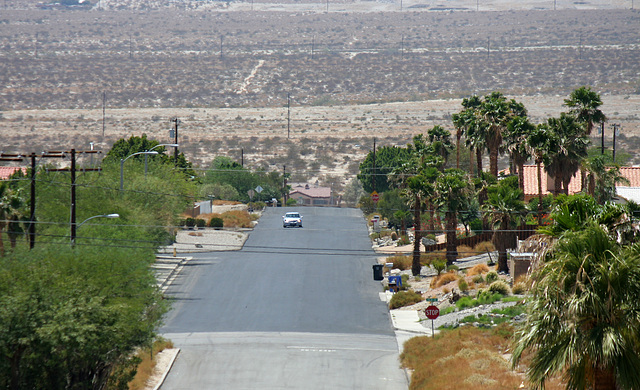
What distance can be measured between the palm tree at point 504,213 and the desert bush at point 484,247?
8155mm

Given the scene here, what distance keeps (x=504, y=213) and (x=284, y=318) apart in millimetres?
14960

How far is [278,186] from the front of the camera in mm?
108188

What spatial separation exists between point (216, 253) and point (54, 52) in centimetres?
13050

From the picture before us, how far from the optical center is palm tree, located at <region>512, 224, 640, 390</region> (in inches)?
650

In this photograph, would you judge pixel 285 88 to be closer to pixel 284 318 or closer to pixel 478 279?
pixel 478 279

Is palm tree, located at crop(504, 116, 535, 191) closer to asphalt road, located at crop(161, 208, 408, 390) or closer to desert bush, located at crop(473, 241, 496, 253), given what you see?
desert bush, located at crop(473, 241, 496, 253)

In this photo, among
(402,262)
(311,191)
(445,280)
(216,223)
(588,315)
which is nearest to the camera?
(588,315)

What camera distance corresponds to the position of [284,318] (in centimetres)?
4738

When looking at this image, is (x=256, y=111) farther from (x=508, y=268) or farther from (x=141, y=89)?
(x=508, y=268)

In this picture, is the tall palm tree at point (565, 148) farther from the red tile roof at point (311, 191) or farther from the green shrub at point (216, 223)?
the red tile roof at point (311, 191)

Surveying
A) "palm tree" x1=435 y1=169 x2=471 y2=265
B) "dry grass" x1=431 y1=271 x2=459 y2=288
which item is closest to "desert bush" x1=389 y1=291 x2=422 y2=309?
"dry grass" x1=431 y1=271 x2=459 y2=288

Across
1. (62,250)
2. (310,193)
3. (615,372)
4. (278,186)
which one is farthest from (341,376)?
(310,193)

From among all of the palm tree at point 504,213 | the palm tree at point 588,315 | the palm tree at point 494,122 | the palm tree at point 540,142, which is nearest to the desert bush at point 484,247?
the palm tree at point 494,122

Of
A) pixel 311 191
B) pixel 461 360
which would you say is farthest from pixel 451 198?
pixel 311 191
